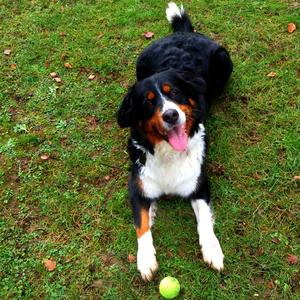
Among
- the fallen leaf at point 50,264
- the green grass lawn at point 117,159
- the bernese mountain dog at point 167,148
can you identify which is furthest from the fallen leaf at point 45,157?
the fallen leaf at point 50,264

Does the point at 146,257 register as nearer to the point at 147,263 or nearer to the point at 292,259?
the point at 147,263

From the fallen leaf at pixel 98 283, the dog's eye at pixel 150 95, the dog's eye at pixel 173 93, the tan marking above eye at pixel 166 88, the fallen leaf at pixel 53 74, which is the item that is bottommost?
the fallen leaf at pixel 98 283

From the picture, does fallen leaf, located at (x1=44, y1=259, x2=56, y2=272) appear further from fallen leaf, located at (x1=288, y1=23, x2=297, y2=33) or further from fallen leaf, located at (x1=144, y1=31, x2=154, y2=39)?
fallen leaf, located at (x1=288, y1=23, x2=297, y2=33)

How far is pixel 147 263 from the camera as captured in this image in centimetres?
354

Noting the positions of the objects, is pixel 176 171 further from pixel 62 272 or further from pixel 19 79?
pixel 19 79

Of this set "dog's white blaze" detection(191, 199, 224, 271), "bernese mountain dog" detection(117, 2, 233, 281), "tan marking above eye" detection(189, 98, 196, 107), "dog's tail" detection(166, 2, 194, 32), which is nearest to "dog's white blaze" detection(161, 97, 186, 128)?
"bernese mountain dog" detection(117, 2, 233, 281)

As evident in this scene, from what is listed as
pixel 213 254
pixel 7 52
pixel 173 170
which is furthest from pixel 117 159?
pixel 7 52

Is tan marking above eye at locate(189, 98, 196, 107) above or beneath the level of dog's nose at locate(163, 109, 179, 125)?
beneath

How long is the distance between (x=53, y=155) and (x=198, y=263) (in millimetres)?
1986

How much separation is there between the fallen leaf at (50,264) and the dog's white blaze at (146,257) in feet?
2.45

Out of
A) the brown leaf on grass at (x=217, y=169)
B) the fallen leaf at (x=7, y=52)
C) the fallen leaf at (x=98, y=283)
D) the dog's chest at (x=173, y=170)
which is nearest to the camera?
the fallen leaf at (x=98, y=283)

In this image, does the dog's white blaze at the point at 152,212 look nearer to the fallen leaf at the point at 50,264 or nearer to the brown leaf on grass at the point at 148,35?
the fallen leaf at the point at 50,264

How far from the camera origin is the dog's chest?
380 cm

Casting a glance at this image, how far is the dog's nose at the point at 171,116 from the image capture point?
10.9ft
